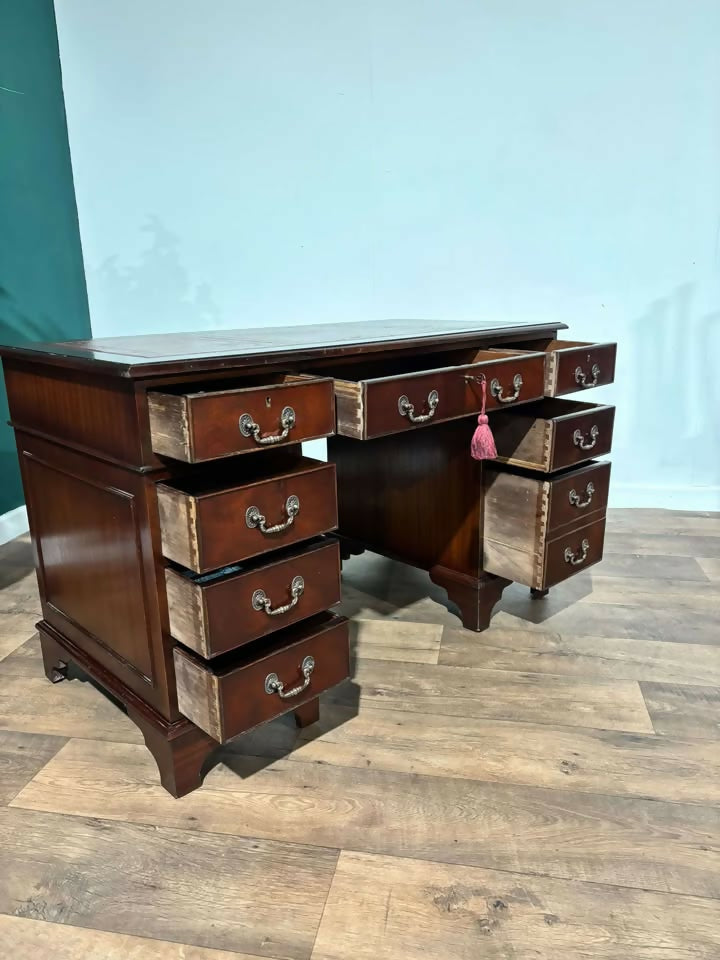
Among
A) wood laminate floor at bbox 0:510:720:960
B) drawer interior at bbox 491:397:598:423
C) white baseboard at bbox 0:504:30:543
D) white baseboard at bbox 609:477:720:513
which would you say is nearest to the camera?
wood laminate floor at bbox 0:510:720:960

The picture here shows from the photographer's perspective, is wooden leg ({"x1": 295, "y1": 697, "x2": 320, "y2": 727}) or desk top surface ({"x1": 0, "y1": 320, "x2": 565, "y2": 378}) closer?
desk top surface ({"x1": 0, "y1": 320, "x2": 565, "y2": 378})

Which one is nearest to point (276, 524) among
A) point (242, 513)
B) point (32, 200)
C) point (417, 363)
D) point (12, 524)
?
point (242, 513)

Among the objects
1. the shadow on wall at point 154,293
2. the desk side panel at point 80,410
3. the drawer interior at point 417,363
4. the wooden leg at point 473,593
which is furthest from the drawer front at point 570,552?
the shadow on wall at point 154,293

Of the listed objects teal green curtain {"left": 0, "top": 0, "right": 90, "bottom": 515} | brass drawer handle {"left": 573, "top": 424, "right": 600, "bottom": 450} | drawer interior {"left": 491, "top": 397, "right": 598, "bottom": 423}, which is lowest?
brass drawer handle {"left": 573, "top": 424, "right": 600, "bottom": 450}

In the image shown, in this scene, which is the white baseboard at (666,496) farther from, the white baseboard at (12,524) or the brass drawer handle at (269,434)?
the white baseboard at (12,524)

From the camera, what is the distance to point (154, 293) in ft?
9.77

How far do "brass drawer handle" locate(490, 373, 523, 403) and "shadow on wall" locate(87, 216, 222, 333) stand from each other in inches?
69.1

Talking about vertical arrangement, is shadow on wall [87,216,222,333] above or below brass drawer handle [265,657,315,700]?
above

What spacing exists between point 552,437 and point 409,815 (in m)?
0.83

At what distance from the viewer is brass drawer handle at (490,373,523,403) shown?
4.72 ft

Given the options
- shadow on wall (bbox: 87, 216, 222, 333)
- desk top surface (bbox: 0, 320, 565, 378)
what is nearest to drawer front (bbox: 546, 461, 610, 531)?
desk top surface (bbox: 0, 320, 565, 378)

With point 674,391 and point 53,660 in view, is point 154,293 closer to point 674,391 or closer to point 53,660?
point 53,660

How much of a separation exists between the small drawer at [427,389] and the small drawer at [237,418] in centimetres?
5

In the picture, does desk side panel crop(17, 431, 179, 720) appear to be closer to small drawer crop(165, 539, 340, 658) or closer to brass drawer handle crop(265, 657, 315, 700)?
small drawer crop(165, 539, 340, 658)
